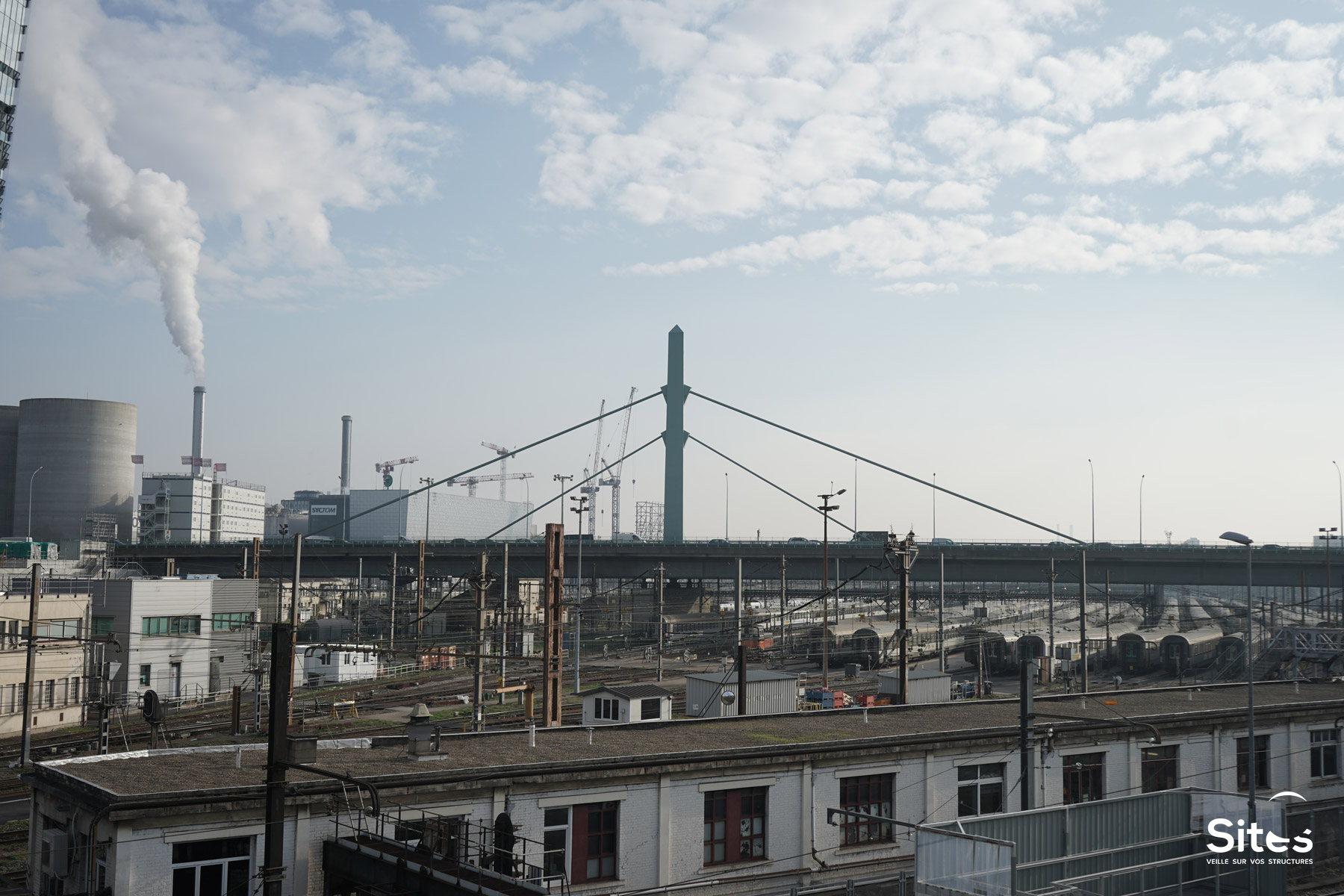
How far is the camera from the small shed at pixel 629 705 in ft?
116

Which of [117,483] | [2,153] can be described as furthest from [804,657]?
[117,483]

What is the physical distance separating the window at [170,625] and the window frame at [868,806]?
4859 centimetres

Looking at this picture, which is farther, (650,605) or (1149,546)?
(650,605)

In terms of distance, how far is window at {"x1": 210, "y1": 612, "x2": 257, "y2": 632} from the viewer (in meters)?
63.9

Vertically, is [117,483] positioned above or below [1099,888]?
Answer: above

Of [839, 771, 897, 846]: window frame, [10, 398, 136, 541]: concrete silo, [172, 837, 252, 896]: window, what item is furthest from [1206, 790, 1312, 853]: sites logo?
[10, 398, 136, 541]: concrete silo

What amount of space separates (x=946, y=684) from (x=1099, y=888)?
21.6 meters

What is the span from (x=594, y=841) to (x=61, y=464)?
168m

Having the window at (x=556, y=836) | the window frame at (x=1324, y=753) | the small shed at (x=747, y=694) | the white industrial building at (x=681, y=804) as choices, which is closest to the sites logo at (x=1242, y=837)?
the white industrial building at (x=681, y=804)

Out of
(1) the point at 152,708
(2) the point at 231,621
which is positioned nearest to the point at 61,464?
(2) the point at 231,621

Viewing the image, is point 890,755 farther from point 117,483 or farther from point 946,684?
point 117,483

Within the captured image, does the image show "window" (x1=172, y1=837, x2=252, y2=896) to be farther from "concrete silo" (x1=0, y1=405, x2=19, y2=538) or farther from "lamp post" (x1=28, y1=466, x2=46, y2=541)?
"concrete silo" (x1=0, y1=405, x2=19, y2=538)

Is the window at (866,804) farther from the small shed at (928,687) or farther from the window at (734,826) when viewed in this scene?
the small shed at (928,687)

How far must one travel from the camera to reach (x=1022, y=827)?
20172mm
